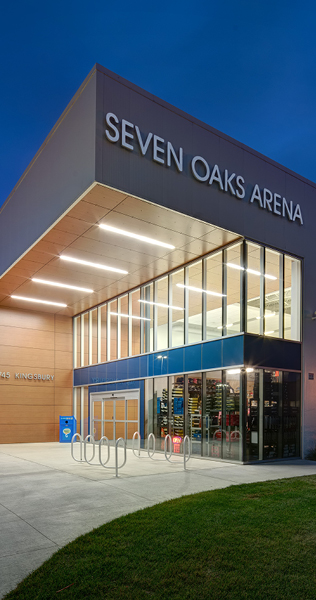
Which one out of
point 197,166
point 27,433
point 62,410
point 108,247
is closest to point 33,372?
point 62,410

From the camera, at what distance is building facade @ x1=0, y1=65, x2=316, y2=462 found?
36.5 ft

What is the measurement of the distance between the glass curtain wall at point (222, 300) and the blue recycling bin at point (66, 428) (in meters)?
5.78

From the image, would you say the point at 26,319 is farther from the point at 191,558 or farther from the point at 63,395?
the point at 191,558

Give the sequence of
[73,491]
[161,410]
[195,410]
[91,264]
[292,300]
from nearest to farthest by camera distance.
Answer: [73,491]
[195,410]
[292,300]
[91,264]
[161,410]

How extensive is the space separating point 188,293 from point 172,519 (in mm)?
10004

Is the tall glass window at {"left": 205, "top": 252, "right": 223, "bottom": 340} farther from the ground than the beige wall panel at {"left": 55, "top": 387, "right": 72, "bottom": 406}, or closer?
farther from the ground

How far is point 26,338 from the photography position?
2244 cm

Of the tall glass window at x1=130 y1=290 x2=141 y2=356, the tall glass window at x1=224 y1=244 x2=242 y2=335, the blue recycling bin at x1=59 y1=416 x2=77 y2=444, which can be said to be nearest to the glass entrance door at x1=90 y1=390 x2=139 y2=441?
the blue recycling bin at x1=59 y1=416 x2=77 y2=444

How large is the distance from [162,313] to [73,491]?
366 inches

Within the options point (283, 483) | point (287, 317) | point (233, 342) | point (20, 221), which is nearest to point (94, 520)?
point (283, 483)

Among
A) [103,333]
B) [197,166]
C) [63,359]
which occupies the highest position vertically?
[197,166]

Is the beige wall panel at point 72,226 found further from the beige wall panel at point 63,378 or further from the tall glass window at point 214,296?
the beige wall panel at point 63,378

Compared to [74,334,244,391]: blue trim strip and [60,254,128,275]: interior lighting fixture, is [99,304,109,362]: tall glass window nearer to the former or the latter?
[74,334,244,391]: blue trim strip

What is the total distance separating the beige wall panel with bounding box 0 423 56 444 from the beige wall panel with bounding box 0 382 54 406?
40.5 inches
